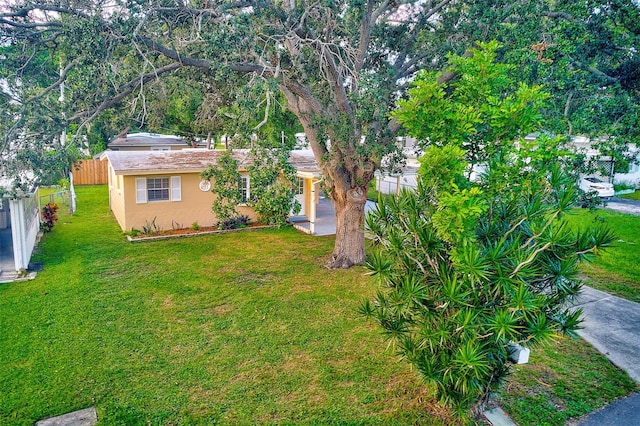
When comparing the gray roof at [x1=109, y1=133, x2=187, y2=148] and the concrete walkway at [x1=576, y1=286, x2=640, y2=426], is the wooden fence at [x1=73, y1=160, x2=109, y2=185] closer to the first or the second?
the gray roof at [x1=109, y1=133, x2=187, y2=148]

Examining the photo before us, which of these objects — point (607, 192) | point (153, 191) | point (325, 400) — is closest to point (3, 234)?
point (153, 191)

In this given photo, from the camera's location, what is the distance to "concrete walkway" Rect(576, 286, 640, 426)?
5.79 metres

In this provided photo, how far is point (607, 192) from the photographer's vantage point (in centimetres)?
2339

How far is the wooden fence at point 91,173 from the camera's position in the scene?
90.7 ft

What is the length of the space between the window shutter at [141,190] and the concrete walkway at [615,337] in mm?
12653

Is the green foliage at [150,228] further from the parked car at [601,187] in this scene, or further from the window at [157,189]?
the parked car at [601,187]

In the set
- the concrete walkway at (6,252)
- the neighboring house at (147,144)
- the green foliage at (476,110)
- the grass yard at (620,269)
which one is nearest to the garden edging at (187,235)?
the concrete walkway at (6,252)

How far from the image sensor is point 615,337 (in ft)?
26.0

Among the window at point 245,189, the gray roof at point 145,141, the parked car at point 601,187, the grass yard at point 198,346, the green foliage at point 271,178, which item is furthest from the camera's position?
the gray roof at point 145,141

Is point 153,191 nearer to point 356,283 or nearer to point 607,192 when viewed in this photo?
point 356,283

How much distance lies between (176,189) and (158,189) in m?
0.57

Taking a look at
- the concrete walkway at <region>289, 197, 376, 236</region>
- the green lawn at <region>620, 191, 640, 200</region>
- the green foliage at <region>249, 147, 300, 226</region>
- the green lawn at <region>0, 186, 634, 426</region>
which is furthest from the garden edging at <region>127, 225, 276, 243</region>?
the green lawn at <region>620, 191, 640, 200</region>

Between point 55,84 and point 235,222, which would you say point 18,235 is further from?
point 235,222

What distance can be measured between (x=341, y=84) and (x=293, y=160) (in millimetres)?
7795
